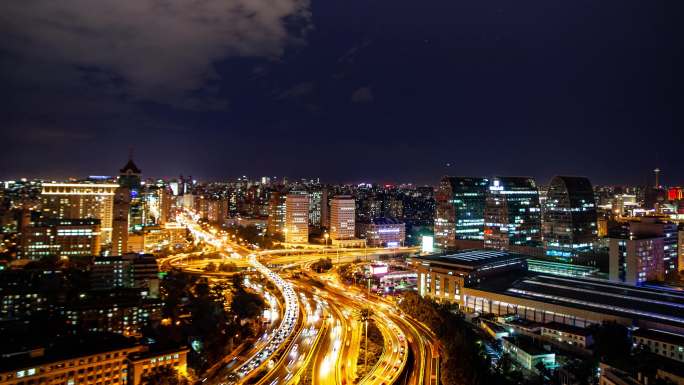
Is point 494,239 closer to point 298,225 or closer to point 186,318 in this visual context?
point 298,225

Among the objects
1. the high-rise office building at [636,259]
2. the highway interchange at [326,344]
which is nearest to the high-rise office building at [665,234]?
the high-rise office building at [636,259]

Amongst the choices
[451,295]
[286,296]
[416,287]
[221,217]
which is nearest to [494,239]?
[416,287]

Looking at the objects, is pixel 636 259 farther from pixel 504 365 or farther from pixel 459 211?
pixel 504 365

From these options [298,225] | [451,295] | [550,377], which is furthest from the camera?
[298,225]

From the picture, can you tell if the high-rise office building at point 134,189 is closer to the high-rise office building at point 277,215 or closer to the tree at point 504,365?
the high-rise office building at point 277,215

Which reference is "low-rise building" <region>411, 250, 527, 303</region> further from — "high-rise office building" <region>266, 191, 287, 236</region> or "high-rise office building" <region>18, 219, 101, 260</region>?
"high-rise office building" <region>266, 191, 287, 236</region>

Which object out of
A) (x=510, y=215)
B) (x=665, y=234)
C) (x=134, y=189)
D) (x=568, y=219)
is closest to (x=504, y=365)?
(x=665, y=234)
